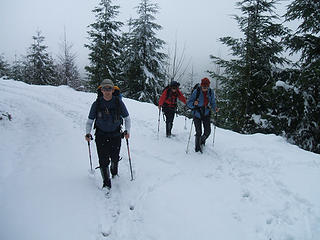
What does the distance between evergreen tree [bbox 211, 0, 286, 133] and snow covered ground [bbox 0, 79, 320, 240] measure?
5.24m

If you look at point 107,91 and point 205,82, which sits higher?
point 205,82

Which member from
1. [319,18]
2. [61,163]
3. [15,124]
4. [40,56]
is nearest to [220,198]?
[61,163]

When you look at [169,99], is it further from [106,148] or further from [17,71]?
[17,71]

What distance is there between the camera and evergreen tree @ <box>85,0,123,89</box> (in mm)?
21406

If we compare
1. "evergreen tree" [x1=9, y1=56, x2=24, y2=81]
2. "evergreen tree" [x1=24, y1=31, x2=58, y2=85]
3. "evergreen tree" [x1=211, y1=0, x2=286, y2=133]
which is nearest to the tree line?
"evergreen tree" [x1=211, y1=0, x2=286, y2=133]

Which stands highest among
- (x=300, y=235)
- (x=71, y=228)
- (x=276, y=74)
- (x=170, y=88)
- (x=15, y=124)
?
(x=276, y=74)

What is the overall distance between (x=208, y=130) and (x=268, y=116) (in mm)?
5315

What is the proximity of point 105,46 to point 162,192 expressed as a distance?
2040cm

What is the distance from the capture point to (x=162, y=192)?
13.8 feet

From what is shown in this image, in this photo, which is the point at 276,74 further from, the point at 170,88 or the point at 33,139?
the point at 33,139

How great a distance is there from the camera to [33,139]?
6590mm

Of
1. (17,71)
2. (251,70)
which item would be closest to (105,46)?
(251,70)

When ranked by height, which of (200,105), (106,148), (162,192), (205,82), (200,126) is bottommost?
(162,192)

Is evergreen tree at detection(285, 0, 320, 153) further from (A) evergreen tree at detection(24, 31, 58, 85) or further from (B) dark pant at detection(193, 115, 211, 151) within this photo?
(A) evergreen tree at detection(24, 31, 58, 85)
